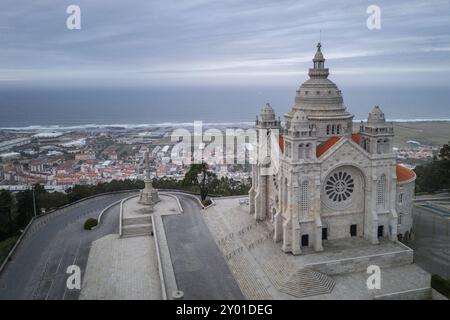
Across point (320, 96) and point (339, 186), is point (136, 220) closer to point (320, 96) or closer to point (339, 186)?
Answer: point (339, 186)

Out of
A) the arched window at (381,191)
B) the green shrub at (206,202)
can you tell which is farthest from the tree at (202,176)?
the arched window at (381,191)

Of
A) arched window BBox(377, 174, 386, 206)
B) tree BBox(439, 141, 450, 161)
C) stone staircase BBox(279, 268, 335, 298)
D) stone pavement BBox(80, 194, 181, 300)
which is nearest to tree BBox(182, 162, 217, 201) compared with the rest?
stone pavement BBox(80, 194, 181, 300)

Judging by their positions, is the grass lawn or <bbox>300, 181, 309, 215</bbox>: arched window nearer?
<bbox>300, 181, 309, 215</bbox>: arched window

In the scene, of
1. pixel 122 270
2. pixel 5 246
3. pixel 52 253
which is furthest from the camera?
pixel 5 246

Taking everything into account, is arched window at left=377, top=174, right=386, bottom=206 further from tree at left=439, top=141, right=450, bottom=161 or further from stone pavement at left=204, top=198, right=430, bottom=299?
tree at left=439, top=141, right=450, bottom=161

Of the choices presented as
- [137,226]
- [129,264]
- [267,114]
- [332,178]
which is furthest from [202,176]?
[332,178]

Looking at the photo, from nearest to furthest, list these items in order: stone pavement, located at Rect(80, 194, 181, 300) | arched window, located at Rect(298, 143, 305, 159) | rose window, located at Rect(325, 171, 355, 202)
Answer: stone pavement, located at Rect(80, 194, 181, 300) < arched window, located at Rect(298, 143, 305, 159) < rose window, located at Rect(325, 171, 355, 202)

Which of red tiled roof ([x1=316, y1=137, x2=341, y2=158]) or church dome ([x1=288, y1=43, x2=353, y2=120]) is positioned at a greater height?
church dome ([x1=288, y1=43, x2=353, y2=120])
